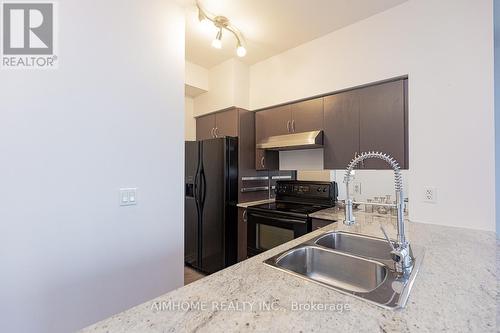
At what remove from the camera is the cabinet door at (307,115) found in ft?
7.67

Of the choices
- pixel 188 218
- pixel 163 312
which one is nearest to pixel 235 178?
pixel 188 218

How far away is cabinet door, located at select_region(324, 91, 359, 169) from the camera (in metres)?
2.11

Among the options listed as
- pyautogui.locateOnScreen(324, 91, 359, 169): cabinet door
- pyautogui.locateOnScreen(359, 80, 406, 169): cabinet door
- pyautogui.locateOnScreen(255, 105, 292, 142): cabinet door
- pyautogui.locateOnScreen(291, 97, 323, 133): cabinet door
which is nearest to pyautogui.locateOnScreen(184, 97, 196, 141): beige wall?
pyautogui.locateOnScreen(255, 105, 292, 142): cabinet door

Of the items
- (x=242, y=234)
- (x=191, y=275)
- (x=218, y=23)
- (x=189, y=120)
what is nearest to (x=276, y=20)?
(x=218, y=23)

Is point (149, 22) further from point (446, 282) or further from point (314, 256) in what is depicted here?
A: point (446, 282)

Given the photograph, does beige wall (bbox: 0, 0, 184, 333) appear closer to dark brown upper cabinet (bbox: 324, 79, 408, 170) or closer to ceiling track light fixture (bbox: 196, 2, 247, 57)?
ceiling track light fixture (bbox: 196, 2, 247, 57)

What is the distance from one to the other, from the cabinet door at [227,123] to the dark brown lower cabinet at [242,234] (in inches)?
36.1

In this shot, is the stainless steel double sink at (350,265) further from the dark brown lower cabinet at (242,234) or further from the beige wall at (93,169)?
the dark brown lower cabinet at (242,234)

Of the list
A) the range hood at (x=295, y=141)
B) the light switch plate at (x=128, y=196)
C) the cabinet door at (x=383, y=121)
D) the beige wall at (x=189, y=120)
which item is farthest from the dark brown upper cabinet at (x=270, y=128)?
the light switch plate at (x=128, y=196)

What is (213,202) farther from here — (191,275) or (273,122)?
(273,122)

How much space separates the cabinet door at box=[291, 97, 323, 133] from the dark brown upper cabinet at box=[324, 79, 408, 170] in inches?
3.0

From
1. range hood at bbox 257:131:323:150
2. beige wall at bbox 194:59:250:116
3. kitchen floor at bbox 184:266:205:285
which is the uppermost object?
beige wall at bbox 194:59:250:116

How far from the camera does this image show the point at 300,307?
2.21ft

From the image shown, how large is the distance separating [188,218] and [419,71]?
2708 mm
